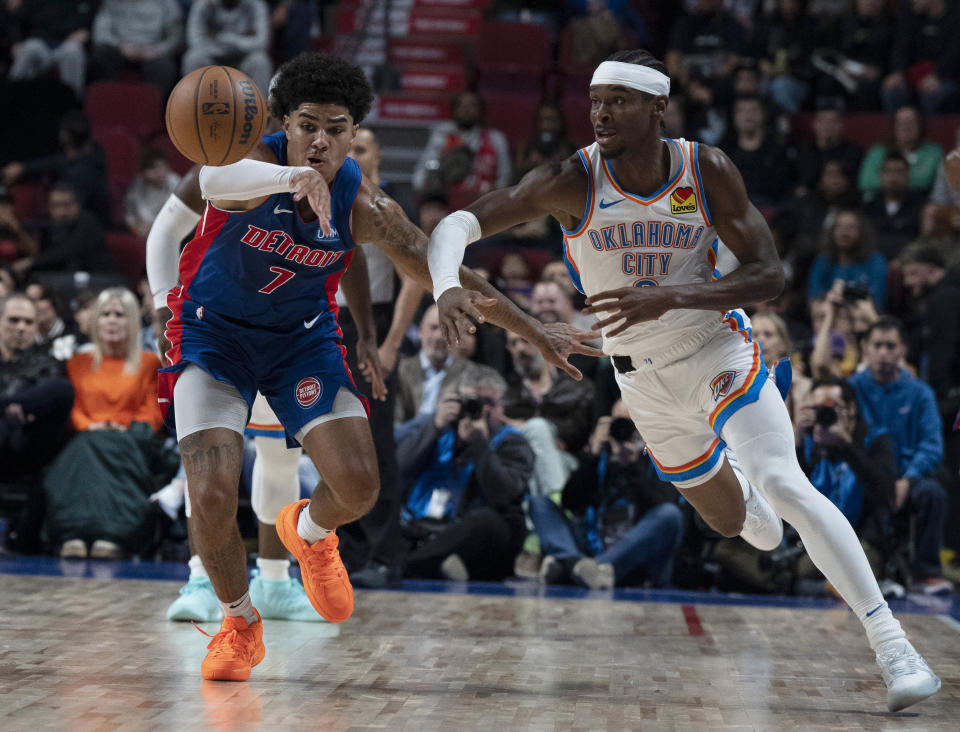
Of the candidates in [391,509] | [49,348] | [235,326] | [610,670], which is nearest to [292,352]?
[235,326]

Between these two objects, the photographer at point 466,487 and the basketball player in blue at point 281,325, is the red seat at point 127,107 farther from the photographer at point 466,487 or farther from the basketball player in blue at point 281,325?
the basketball player in blue at point 281,325

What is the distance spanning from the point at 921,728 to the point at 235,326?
2.59 metres

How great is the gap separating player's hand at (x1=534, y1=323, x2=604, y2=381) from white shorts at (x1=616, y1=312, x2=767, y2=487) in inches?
20.4

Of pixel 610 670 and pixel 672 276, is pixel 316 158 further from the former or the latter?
pixel 610 670

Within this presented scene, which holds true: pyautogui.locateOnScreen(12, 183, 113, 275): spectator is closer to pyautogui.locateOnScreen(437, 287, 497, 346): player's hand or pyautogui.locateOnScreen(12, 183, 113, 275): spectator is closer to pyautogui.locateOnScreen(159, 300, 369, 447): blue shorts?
pyautogui.locateOnScreen(159, 300, 369, 447): blue shorts

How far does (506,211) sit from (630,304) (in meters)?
0.63

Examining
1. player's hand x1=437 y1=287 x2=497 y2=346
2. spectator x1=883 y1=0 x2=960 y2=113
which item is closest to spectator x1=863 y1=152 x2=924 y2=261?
spectator x1=883 y1=0 x2=960 y2=113

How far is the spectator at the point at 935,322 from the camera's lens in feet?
26.3

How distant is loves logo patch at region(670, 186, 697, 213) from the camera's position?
4258 millimetres

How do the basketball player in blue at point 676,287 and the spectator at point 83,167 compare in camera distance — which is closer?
the basketball player in blue at point 676,287

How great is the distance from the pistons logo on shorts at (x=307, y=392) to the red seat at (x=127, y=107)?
27.7 feet

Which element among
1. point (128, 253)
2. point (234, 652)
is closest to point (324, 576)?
point (234, 652)

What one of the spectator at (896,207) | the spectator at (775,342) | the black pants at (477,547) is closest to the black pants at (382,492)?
the black pants at (477,547)

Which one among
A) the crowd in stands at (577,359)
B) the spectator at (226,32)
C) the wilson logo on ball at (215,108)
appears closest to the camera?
the wilson logo on ball at (215,108)
